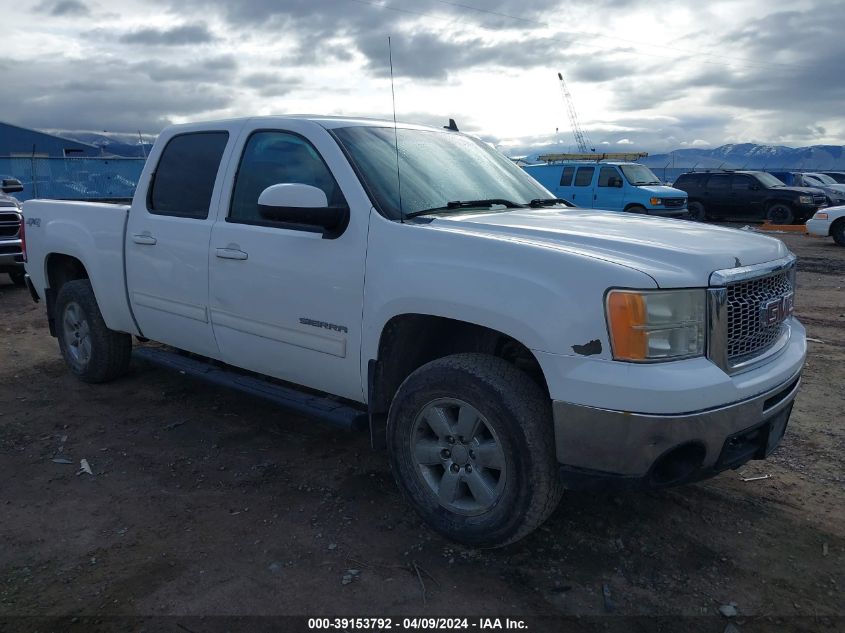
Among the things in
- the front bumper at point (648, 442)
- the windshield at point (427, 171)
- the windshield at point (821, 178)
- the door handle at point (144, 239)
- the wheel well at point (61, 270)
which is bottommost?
the front bumper at point (648, 442)

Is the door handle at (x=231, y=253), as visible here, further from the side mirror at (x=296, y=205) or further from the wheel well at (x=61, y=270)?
the wheel well at (x=61, y=270)

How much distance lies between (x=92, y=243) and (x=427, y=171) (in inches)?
107

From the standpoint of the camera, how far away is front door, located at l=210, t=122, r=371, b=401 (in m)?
3.47

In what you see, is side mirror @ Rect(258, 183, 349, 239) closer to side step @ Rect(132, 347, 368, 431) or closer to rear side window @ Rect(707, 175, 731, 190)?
side step @ Rect(132, 347, 368, 431)

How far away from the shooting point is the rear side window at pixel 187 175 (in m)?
4.34

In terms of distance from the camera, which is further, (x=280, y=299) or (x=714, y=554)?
(x=280, y=299)

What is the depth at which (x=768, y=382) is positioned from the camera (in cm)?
295

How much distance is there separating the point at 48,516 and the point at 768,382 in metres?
3.43

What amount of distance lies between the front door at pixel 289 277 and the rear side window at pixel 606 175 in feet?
51.0

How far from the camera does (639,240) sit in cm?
304

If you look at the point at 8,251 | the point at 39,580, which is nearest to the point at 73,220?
the point at 39,580

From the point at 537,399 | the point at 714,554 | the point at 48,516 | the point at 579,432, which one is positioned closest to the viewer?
the point at 579,432

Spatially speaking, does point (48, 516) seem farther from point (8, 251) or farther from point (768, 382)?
point (8, 251)

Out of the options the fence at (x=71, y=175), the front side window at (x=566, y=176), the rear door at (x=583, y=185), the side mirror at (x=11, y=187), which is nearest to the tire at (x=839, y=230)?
the rear door at (x=583, y=185)
